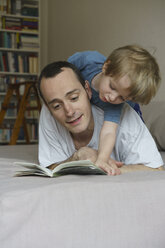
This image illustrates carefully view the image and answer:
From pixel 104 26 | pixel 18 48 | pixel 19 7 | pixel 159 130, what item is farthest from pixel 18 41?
pixel 159 130

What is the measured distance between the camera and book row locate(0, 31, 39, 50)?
4.45 m

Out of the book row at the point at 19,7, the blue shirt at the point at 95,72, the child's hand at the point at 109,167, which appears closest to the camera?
the child's hand at the point at 109,167

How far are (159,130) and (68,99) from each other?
0.83m

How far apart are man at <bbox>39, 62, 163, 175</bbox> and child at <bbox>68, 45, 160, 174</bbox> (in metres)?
0.06

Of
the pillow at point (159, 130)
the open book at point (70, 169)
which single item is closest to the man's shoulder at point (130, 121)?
the open book at point (70, 169)

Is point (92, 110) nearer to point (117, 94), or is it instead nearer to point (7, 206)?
point (117, 94)

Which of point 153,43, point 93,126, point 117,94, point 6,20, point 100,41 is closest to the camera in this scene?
point 117,94

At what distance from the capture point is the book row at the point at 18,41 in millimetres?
4445

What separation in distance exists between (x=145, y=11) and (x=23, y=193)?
6.92 feet

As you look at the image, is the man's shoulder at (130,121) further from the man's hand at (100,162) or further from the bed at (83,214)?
the bed at (83,214)

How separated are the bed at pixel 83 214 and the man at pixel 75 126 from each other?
245 mm

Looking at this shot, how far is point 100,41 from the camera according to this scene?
3279 millimetres

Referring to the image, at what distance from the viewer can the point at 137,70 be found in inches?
44.6

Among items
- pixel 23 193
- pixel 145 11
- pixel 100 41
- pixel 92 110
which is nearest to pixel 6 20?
pixel 100 41
